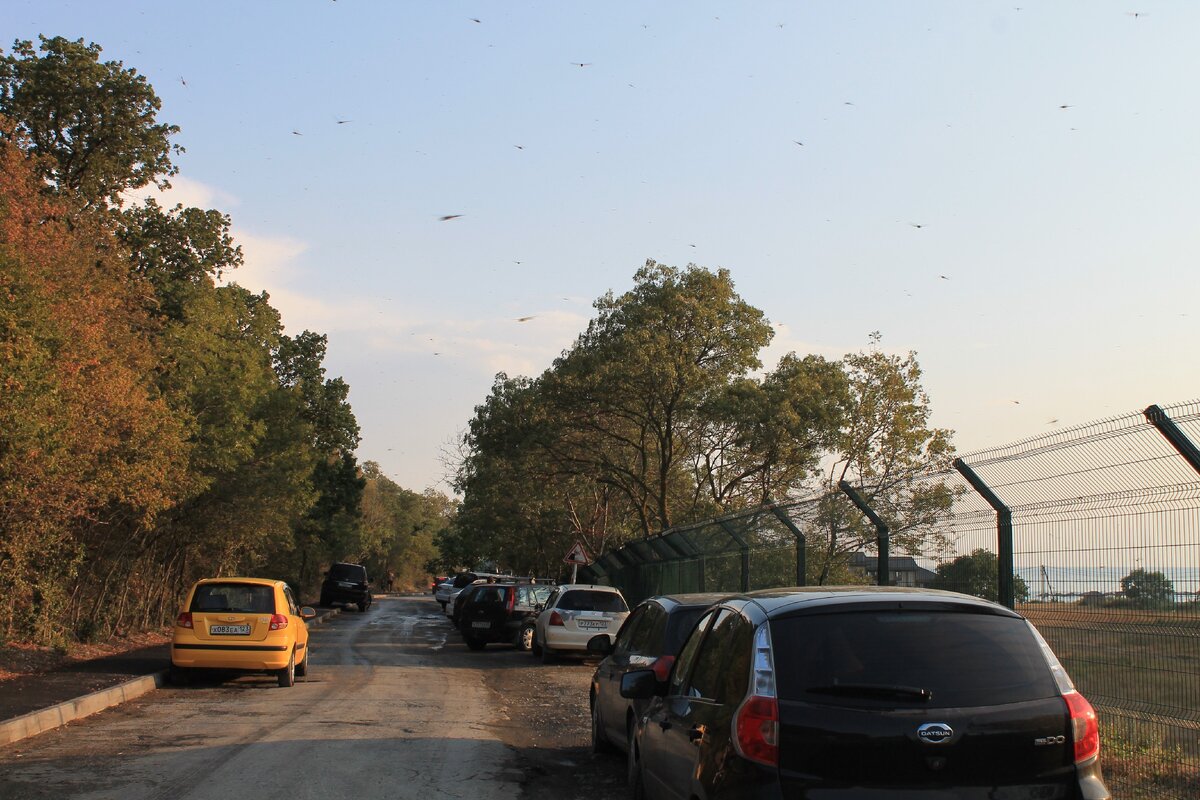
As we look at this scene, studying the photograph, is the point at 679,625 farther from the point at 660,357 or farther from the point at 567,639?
the point at 660,357

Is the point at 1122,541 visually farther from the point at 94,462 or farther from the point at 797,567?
the point at 94,462

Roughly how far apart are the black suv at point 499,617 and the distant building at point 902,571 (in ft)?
50.1

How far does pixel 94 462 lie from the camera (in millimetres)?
17344

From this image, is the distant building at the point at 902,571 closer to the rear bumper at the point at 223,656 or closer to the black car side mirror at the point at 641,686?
the black car side mirror at the point at 641,686

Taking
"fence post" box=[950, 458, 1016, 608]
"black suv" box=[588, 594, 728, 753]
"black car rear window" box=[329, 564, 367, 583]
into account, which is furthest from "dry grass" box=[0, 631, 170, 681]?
"black car rear window" box=[329, 564, 367, 583]

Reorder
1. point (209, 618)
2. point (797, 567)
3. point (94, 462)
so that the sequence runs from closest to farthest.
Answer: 1. point (797, 567)
2. point (209, 618)
3. point (94, 462)

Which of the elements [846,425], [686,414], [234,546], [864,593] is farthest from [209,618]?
[846,425]

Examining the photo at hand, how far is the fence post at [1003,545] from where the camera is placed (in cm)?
897

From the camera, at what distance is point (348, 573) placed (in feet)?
175

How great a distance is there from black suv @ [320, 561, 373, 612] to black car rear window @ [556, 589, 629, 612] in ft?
109

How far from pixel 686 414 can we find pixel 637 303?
3500 mm

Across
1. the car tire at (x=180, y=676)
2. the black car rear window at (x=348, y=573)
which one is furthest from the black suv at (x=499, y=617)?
the black car rear window at (x=348, y=573)

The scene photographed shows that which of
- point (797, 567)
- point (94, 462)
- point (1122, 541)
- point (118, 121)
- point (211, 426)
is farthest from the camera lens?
Result: point (118, 121)

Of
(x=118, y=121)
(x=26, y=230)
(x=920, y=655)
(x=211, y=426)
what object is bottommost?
(x=920, y=655)
